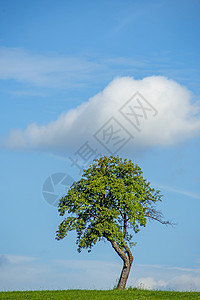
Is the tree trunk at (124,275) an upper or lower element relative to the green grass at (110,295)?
upper

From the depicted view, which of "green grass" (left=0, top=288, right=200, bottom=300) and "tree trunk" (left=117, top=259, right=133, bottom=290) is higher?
"tree trunk" (left=117, top=259, right=133, bottom=290)

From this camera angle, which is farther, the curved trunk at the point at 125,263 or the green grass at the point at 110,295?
the curved trunk at the point at 125,263

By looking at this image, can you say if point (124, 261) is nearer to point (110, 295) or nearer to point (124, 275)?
point (124, 275)

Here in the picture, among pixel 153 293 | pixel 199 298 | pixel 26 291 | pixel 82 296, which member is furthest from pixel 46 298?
pixel 199 298

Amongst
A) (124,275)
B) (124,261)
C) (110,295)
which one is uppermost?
(124,261)

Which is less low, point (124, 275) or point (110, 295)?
point (124, 275)

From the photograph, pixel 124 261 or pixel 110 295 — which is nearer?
pixel 110 295

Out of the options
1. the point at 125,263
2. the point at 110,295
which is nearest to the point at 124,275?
the point at 125,263

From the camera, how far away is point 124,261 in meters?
33.1

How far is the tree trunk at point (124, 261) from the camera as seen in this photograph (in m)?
32.9

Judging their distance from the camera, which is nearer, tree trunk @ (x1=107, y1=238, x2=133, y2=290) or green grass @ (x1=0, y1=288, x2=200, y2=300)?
green grass @ (x1=0, y1=288, x2=200, y2=300)

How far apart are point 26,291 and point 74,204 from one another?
315 inches

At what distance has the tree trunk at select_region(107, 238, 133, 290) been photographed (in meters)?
32.9

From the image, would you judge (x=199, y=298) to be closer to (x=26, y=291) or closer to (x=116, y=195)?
(x=116, y=195)
